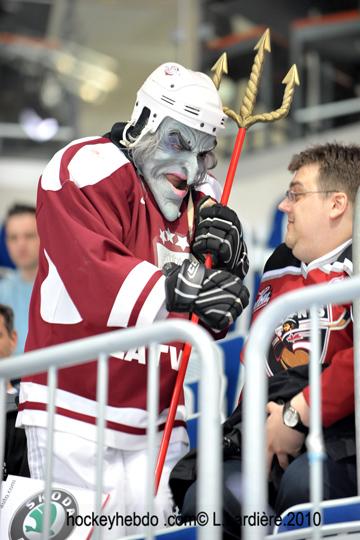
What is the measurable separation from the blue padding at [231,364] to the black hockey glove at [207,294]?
160 centimetres

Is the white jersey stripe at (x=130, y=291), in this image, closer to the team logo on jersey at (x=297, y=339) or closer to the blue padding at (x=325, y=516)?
the team logo on jersey at (x=297, y=339)

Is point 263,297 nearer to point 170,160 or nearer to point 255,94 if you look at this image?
point 170,160

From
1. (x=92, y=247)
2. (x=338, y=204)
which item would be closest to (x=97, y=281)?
(x=92, y=247)

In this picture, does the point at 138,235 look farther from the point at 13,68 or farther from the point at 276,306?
the point at 13,68

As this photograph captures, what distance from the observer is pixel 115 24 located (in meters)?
8.26

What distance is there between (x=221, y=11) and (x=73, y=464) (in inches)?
183

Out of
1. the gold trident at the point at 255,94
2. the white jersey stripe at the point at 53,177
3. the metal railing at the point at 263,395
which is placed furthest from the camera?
the gold trident at the point at 255,94

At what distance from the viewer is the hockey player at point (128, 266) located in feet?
10.2

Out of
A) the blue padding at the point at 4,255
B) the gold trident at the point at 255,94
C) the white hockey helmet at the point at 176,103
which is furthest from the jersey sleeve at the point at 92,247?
the blue padding at the point at 4,255

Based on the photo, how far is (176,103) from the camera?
10.9ft

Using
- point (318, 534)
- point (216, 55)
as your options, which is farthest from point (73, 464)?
point (216, 55)

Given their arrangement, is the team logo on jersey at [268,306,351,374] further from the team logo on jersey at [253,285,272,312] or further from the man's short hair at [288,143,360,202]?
the man's short hair at [288,143,360,202]

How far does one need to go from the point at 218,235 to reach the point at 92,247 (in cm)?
30

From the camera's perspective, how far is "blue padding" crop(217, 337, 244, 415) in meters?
4.66
